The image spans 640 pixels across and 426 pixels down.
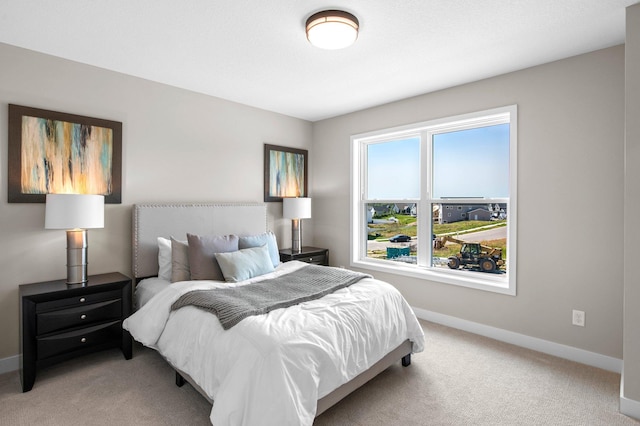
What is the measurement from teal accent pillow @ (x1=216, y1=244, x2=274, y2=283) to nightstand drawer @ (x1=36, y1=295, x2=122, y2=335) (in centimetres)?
90

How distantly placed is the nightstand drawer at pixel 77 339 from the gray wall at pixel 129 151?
0.54 m

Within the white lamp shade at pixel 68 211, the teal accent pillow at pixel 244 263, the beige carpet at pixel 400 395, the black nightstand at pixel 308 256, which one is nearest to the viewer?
the beige carpet at pixel 400 395

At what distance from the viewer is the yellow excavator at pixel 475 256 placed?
11.3ft

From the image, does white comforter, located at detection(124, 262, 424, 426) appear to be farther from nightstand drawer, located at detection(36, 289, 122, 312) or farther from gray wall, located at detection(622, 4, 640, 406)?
gray wall, located at detection(622, 4, 640, 406)

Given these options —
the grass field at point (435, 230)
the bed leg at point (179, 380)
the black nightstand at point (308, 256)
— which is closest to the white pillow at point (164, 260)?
the bed leg at point (179, 380)

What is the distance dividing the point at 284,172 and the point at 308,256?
1.23 meters

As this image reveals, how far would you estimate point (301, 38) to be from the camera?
249 centimetres

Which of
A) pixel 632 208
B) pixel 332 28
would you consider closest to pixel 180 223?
pixel 332 28

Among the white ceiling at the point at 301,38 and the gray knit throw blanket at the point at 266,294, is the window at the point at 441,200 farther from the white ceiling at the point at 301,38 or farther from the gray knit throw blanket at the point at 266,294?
the gray knit throw blanket at the point at 266,294

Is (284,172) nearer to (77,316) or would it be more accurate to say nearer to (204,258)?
(204,258)

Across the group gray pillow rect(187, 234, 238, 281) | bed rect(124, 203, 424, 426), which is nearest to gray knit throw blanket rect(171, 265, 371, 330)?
bed rect(124, 203, 424, 426)

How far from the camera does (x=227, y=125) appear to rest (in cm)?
398

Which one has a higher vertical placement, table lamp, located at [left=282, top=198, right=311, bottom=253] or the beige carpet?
table lamp, located at [left=282, top=198, right=311, bottom=253]

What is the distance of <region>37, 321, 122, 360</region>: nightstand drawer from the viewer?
7.91 ft
